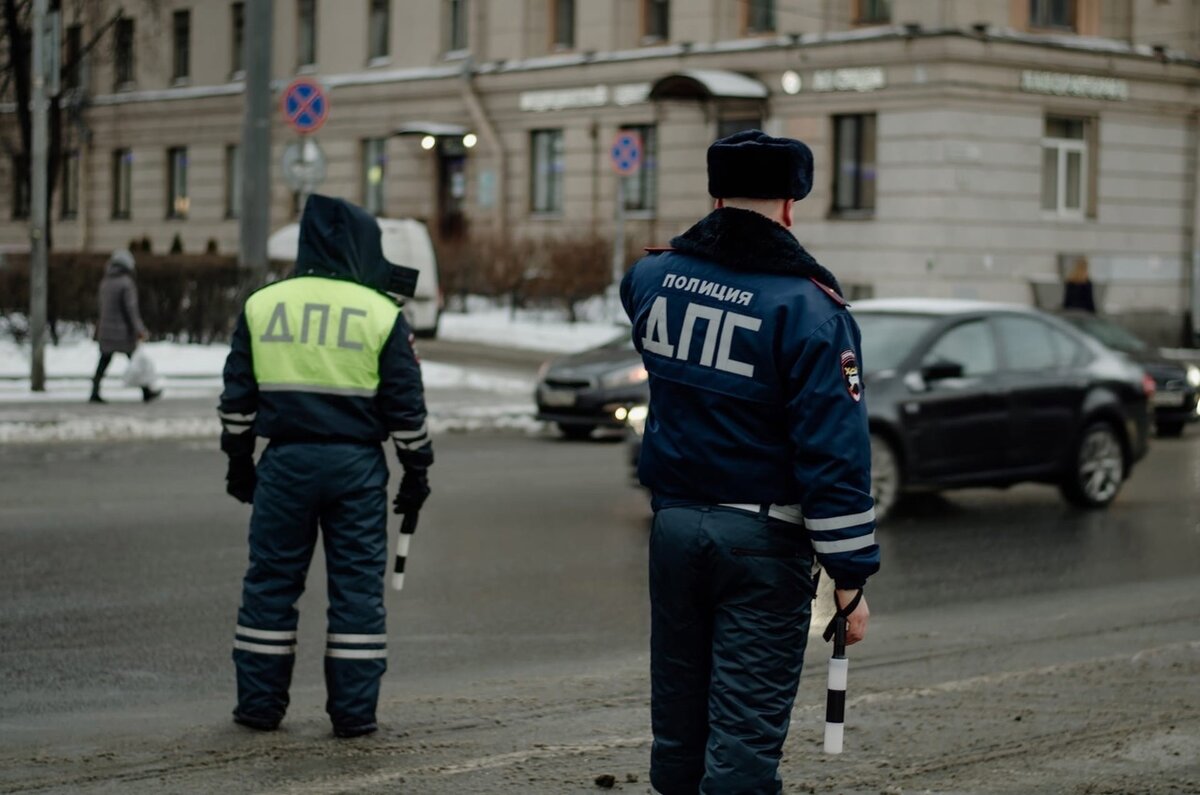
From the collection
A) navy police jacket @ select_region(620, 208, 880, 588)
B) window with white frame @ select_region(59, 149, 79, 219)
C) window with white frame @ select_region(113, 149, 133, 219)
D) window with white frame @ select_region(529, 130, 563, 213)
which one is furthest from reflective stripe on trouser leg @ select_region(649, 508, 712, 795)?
window with white frame @ select_region(59, 149, 79, 219)

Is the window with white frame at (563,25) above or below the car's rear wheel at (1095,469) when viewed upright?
above

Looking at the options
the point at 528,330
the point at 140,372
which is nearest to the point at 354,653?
the point at 140,372

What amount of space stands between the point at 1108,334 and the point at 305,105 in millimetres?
8814

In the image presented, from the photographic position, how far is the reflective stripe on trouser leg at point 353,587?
6.69 meters

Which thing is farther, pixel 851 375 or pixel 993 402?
pixel 993 402

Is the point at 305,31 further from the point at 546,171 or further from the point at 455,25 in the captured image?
the point at 546,171

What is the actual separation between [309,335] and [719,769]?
282cm

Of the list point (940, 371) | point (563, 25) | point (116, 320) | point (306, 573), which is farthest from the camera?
point (563, 25)

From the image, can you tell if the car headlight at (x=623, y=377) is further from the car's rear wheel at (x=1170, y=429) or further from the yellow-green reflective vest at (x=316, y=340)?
the yellow-green reflective vest at (x=316, y=340)

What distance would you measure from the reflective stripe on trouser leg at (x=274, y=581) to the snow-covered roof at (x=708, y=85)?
2972 centimetres

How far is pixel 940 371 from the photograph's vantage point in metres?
13.1

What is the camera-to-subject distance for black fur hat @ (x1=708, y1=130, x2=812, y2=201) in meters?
4.60

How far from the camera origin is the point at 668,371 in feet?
15.4

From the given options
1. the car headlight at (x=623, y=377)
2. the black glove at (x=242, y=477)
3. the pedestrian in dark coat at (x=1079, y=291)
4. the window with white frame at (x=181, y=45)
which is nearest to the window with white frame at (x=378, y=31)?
the window with white frame at (x=181, y=45)
